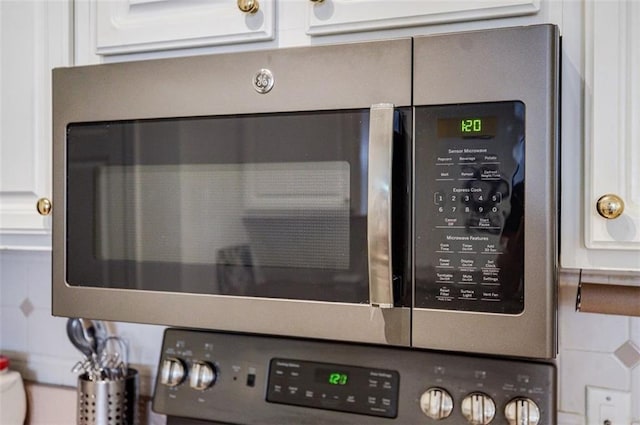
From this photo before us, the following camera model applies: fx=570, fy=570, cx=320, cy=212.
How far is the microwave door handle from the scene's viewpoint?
67 cm

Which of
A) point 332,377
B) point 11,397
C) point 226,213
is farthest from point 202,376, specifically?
point 11,397

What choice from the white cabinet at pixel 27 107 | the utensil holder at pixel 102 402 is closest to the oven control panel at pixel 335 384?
the utensil holder at pixel 102 402

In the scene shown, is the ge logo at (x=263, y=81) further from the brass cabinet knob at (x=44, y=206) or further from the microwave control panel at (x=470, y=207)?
the brass cabinet knob at (x=44, y=206)

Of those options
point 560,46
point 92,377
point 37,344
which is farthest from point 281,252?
point 37,344

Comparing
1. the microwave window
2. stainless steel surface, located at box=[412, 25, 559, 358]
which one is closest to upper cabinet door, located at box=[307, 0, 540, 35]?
stainless steel surface, located at box=[412, 25, 559, 358]

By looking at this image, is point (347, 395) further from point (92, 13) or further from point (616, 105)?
point (92, 13)

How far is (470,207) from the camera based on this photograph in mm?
669

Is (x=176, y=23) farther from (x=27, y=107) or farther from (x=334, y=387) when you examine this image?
(x=334, y=387)

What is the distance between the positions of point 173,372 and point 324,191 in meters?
0.48

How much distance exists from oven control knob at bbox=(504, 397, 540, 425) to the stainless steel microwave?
0.20 meters

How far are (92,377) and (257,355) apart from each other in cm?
36

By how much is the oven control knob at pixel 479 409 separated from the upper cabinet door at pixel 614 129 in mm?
277

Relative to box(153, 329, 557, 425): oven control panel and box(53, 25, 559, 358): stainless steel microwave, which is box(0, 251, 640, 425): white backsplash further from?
box(53, 25, 559, 358): stainless steel microwave

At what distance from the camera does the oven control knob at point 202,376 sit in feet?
3.19
